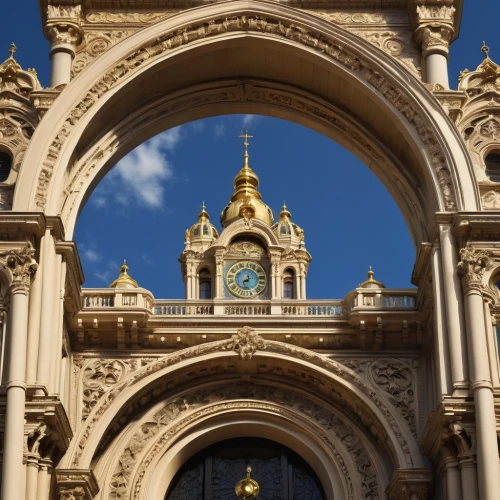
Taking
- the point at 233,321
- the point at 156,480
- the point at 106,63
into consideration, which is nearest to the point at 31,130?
the point at 106,63

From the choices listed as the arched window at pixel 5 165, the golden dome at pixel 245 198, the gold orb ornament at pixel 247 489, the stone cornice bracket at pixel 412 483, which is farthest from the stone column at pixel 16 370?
the golden dome at pixel 245 198

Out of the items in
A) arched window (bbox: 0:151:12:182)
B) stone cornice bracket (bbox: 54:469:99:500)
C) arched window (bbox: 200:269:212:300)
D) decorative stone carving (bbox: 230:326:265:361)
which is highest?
arched window (bbox: 200:269:212:300)

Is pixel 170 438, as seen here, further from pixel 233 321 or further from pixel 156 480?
pixel 233 321

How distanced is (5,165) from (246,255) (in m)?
19.6

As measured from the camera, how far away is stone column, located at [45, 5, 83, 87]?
64.8 feet

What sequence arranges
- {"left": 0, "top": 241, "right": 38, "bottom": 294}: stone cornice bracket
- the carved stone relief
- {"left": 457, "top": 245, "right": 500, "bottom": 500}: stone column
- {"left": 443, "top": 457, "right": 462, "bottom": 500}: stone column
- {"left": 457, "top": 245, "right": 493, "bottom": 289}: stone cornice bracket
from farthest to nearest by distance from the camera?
1. the carved stone relief
2. {"left": 457, "top": 245, "right": 493, "bottom": 289}: stone cornice bracket
3. {"left": 0, "top": 241, "right": 38, "bottom": 294}: stone cornice bracket
4. {"left": 443, "top": 457, "right": 462, "bottom": 500}: stone column
5. {"left": 457, "top": 245, "right": 500, "bottom": 500}: stone column

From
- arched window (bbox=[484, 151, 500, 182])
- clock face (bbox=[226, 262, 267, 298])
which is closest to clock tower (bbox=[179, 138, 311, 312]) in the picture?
clock face (bbox=[226, 262, 267, 298])

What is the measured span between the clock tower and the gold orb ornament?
55.3 ft

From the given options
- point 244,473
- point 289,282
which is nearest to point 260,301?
point 244,473

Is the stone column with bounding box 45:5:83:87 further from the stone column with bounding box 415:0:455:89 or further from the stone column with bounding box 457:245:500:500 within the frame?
the stone column with bounding box 457:245:500:500

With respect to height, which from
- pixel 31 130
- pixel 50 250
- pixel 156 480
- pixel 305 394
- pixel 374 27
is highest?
pixel 374 27

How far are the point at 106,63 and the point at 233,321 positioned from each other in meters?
3.99

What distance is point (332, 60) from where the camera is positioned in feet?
65.7

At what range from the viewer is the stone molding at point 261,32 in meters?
18.9
